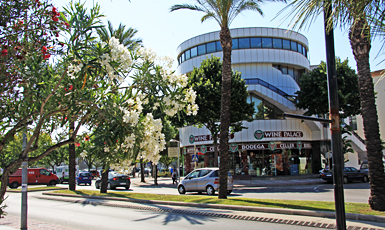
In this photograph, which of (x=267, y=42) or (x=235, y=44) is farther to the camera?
(x=235, y=44)

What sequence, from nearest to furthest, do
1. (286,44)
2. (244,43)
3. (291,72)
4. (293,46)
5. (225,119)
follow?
(225,119)
(244,43)
(286,44)
(293,46)
(291,72)

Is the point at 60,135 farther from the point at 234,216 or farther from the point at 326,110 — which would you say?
the point at 326,110

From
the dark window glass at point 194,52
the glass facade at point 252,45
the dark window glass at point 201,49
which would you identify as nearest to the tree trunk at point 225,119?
the glass facade at point 252,45

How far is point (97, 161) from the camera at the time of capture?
5.32 meters

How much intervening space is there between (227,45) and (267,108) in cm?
2108

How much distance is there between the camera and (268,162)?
35.3 meters

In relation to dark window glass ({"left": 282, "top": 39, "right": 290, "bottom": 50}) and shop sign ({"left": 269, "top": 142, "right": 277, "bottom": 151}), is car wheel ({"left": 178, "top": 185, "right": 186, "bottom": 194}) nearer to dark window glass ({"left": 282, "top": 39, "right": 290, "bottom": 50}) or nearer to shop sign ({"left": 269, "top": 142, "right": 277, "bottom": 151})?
shop sign ({"left": 269, "top": 142, "right": 277, "bottom": 151})

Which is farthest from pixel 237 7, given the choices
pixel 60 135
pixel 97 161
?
pixel 97 161

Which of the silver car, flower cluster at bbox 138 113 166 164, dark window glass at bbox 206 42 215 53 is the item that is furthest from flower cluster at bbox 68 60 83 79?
dark window glass at bbox 206 42 215 53

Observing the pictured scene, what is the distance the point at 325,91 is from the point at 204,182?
1759cm

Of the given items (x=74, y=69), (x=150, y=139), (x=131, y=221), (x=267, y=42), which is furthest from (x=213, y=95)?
(x=150, y=139)

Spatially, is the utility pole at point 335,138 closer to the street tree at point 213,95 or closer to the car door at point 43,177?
the street tree at point 213,95

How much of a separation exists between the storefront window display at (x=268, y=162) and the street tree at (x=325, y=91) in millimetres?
5588

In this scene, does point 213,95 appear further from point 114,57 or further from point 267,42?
point 114,57
